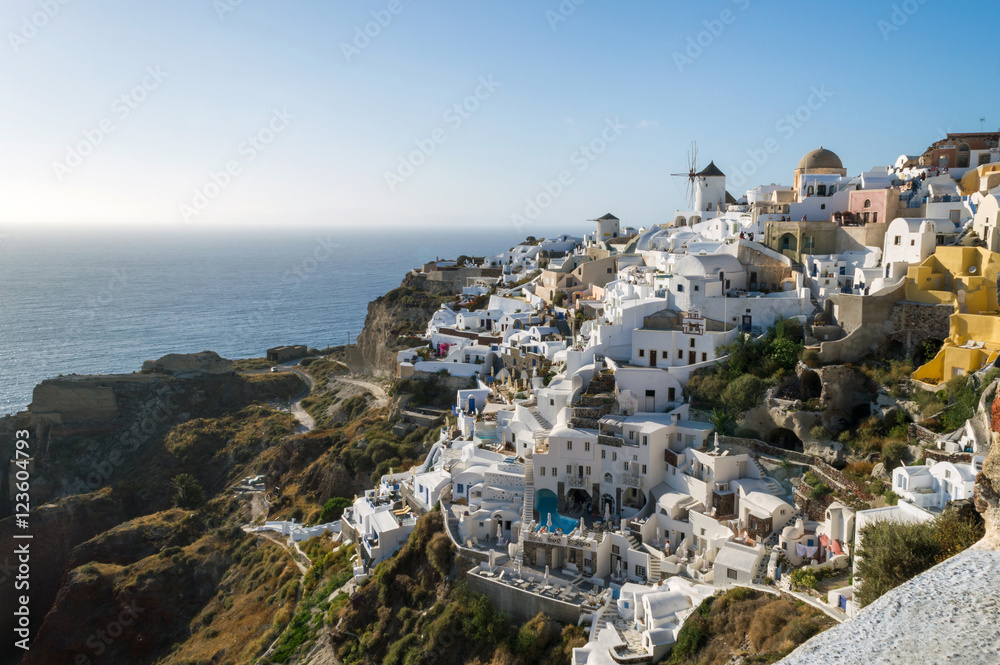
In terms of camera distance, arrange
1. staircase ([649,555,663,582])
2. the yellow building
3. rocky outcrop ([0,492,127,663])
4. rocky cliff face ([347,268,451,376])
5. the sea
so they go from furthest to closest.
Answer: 1. the sea
2. rocky cliff face ([347,268,451,376])
3. rocky outcrop ([0,492,127,663])
4. the yellow building
5. staircase ([649,555,663,582])

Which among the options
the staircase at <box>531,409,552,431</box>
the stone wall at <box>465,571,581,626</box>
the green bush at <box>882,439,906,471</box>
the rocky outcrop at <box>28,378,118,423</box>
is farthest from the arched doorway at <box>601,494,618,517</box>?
the rocky outcrop at <box>28,378,118,423</box>

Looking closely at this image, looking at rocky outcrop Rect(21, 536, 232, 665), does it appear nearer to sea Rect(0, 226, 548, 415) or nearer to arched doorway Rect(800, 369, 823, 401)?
sea Rect(0, 226, 548, 415)

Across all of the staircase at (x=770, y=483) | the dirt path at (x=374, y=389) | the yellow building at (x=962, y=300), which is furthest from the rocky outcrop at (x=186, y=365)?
the yellow building at (x=962, y=300)

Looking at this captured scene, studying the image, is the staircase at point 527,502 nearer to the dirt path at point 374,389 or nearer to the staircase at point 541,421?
the staircase at point 541,421

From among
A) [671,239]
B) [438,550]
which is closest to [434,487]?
[438,550]

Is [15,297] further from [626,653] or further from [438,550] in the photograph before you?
[626,653]
